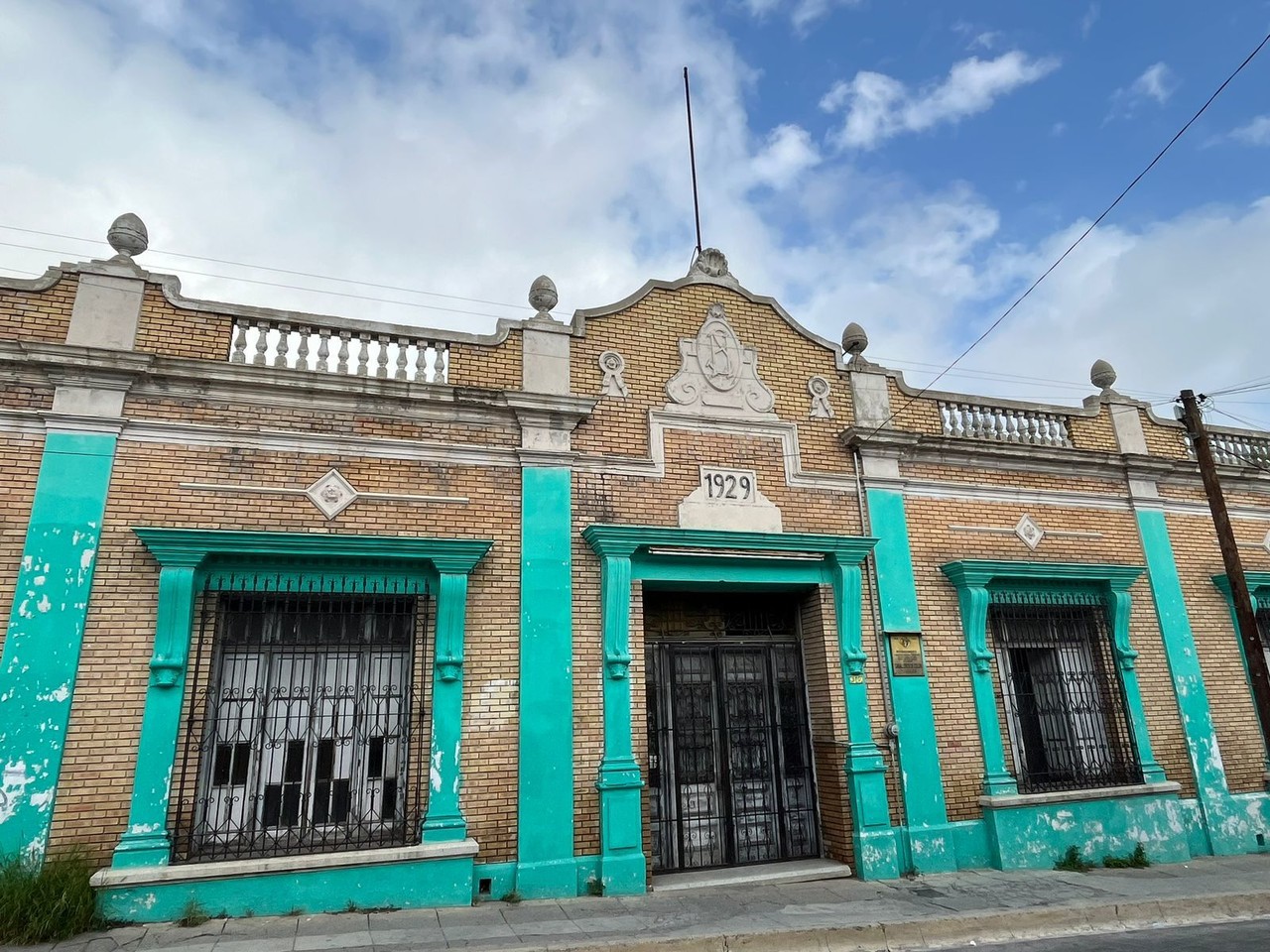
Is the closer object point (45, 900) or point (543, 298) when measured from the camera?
point (45, 900)

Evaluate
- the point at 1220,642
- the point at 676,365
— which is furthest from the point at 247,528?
the point at 1220,642

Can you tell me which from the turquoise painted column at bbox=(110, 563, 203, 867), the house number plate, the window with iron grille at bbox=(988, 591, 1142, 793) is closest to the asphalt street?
the window with iron grille at bbox=(988, 591, 1142, 793)

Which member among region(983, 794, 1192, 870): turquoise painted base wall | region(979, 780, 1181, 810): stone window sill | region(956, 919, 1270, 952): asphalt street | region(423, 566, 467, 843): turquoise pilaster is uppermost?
region(423, 566, 467, 843): turquoise pilaster

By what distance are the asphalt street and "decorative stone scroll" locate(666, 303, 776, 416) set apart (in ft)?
18.8

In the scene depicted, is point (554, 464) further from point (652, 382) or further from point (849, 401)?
point (849, 401)

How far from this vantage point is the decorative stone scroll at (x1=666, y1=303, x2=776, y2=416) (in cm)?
947

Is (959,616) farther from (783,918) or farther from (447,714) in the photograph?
(447,714)

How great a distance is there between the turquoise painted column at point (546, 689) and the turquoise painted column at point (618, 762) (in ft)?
1.08

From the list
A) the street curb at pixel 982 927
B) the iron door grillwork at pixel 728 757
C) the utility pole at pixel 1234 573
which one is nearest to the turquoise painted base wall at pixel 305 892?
the street curb at pixel 982 927

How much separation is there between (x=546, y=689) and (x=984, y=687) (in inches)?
201

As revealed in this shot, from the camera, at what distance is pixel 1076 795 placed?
919 cm

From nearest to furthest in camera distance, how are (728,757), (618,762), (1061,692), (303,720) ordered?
1. (303,720)
2. (618,762)
3. (728,757)
4. (1061,692)

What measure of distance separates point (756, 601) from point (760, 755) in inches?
66.7

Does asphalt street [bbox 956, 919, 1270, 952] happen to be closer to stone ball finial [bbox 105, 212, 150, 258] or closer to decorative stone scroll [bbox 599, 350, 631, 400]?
decorative stone scroll [bbox 599, 350, 631, 400]
